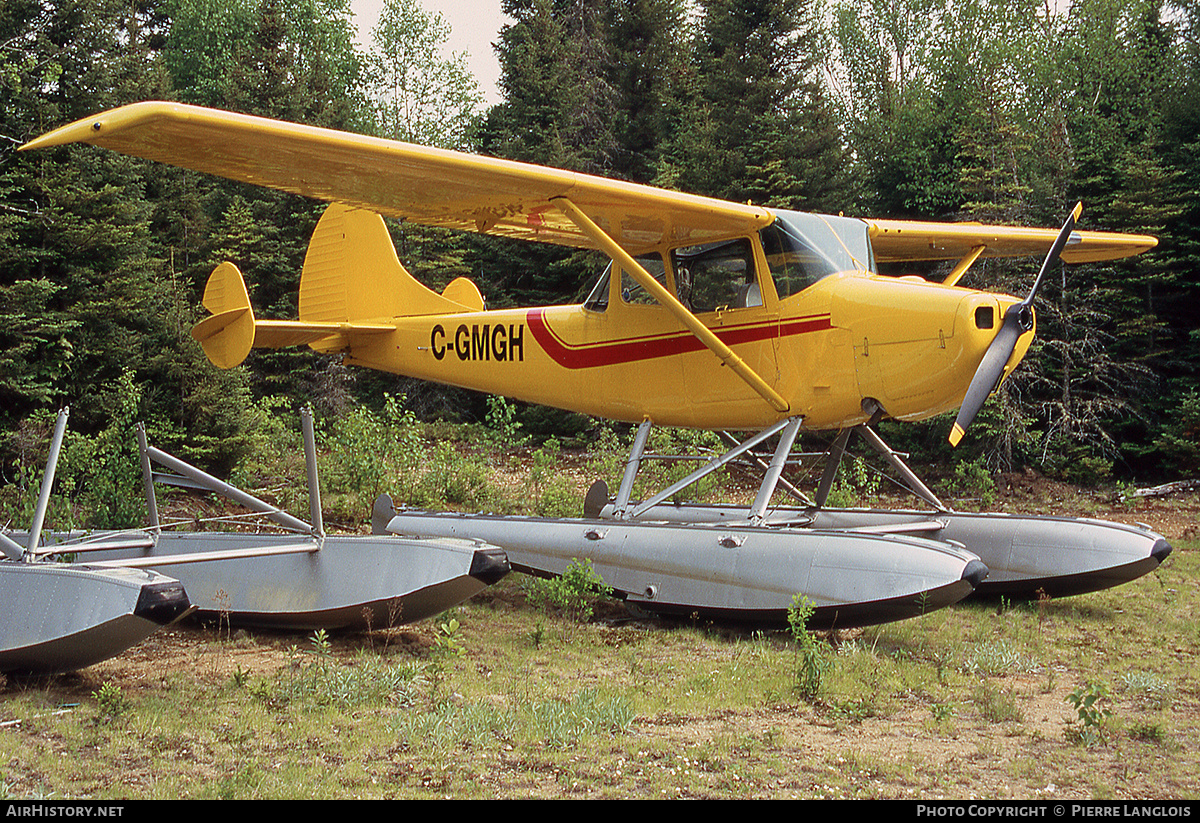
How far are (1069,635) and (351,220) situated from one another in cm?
783

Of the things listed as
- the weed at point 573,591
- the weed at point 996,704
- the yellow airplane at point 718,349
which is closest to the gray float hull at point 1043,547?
the yellow airplane at point 718,349

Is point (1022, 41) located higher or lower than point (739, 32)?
Result: higher

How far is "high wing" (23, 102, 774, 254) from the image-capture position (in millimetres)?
4766

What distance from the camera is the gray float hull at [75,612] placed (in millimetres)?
4285

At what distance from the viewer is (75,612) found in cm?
440

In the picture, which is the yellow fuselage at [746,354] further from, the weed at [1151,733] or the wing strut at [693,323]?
the weed at [1151,733]

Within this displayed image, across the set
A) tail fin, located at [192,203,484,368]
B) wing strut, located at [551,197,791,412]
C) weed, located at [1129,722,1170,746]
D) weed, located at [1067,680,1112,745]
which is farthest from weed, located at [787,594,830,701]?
tail fin, located at [192,203,484,368]

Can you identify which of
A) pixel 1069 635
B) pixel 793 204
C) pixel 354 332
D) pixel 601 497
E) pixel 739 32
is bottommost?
pixel 1069 635

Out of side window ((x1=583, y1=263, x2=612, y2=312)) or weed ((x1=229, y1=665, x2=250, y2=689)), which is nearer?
weed ((x1=229, y1=665, x2=250, y2=689))

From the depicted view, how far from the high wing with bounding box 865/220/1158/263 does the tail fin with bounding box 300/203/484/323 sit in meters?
4.14

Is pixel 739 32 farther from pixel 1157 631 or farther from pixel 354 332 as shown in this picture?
pixel 1157 631

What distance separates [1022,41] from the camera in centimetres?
2430

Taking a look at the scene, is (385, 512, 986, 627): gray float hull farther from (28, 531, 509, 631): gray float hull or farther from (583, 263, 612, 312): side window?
(583, 263, 612, 312): side window
